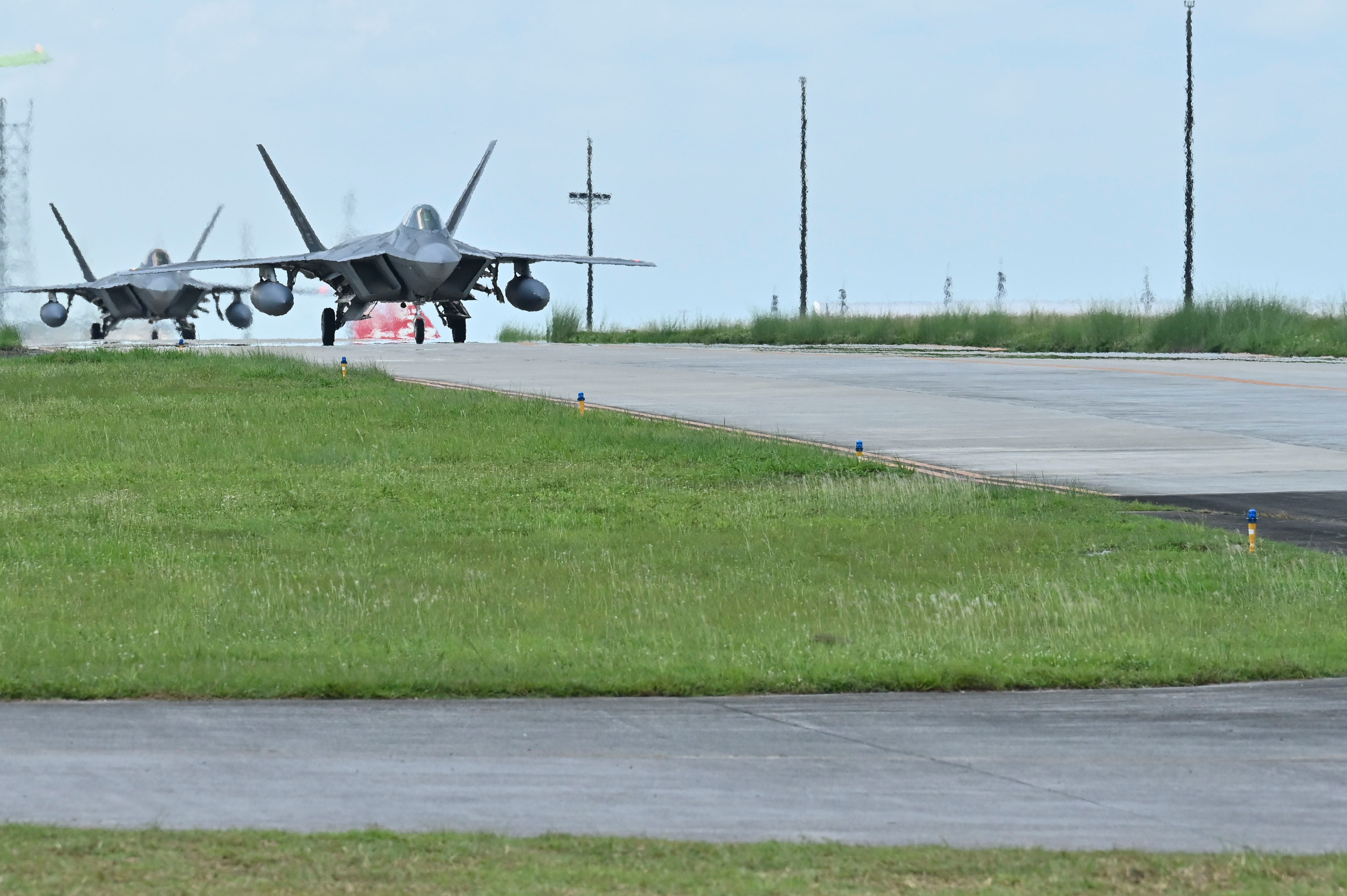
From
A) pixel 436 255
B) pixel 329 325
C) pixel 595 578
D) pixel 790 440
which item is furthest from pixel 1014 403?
pixel 329 325

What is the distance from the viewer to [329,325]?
5441 centimetres

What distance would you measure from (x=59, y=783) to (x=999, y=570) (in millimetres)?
8854

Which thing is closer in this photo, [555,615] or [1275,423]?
[555,615]

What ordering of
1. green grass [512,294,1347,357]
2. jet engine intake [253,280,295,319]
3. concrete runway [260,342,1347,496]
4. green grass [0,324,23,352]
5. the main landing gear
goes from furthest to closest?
green grass [0,324,23,352], the main landing gear, jet engine intake [253,280,295,319], green grass [512,294,1347,357], concrete runway [260,342,1347,496]

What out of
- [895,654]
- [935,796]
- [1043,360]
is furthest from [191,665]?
[1043,360]

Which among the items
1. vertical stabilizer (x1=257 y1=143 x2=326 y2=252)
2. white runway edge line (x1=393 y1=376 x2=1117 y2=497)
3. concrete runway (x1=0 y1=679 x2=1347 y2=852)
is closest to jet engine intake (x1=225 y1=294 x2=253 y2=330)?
vertical stabilizer (x1=257 y1=143 x2=326 y2=252)

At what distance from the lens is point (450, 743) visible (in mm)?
9047

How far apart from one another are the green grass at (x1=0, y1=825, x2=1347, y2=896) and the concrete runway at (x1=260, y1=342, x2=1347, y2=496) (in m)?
13.6

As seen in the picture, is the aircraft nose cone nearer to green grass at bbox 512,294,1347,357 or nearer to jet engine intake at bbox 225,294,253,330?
green grass at bbox 512,294,1347,357

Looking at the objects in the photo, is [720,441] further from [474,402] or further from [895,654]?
[895,654]

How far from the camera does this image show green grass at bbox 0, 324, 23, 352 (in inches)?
2327

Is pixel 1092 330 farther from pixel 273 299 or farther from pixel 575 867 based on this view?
pixel 575 867

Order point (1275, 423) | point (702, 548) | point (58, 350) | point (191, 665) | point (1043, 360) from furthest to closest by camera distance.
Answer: point (58, 350), point (1043, 360), point (1275, 423), point (702, 548), point (191, 665)

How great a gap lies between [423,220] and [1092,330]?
18221 mm
